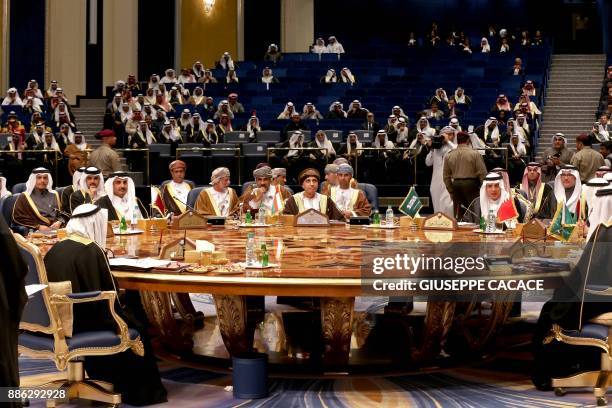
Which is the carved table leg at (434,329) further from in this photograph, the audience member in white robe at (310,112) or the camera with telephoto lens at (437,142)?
the audience member in white robe at (310,112)

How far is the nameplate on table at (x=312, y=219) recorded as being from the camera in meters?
10.1

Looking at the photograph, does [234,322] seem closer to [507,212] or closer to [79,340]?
[79,340]

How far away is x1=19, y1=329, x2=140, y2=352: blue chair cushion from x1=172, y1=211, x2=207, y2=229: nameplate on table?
3282 mm

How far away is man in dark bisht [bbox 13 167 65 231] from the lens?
11500mm

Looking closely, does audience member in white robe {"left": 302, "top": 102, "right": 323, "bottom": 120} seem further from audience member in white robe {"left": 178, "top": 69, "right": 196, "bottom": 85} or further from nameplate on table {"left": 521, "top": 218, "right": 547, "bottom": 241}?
nameplate on table {"left": 521, "top": 218, "right": 547, "bottom": 241}

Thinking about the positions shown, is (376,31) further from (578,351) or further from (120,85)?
(578,351)

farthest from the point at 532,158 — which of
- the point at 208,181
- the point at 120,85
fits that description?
the point at 120,85

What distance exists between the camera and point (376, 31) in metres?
34.9

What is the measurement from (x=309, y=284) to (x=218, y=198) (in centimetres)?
526

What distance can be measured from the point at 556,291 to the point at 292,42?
85.3 ft

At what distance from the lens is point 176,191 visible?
12.3 meters

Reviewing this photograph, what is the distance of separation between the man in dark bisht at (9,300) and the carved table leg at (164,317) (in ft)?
13.5

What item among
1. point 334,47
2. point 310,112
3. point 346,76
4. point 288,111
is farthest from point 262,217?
point 334,47

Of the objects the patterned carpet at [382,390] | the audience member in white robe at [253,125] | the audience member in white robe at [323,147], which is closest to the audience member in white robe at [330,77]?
the audience member in white robe at [253,125]
